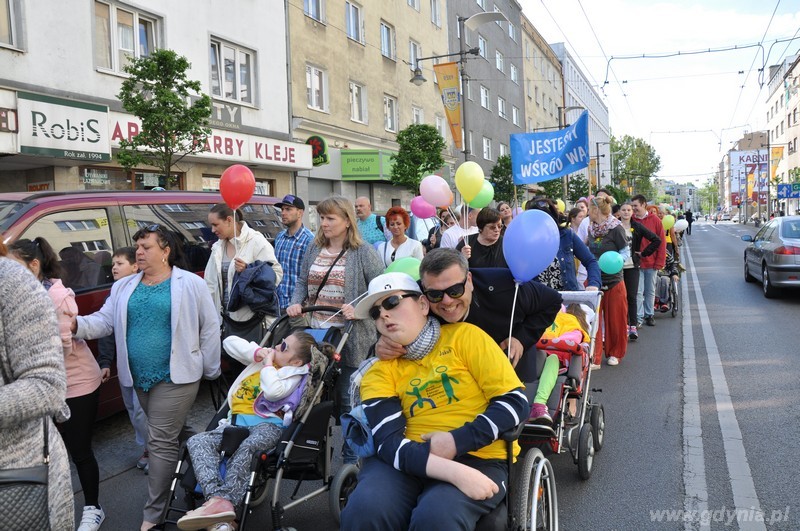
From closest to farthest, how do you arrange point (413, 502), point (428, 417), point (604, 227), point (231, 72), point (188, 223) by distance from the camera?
point (413, 502)
point (428, 417)
point (188, 223)
point (604, 227)
point (231, 72)

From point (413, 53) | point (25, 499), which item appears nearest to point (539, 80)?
point (413, 53)

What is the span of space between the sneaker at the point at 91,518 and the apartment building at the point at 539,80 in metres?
43.2

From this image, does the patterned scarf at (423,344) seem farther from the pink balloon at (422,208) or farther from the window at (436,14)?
the window at (436,14)

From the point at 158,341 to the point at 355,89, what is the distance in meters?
19.7

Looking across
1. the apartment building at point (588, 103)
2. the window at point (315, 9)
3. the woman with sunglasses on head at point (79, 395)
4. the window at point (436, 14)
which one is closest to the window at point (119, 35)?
the window at point (315, 9)

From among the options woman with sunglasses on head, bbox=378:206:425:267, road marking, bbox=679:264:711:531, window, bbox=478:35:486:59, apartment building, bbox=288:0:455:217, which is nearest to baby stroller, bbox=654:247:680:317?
road marking, bbox=679:264:711:531

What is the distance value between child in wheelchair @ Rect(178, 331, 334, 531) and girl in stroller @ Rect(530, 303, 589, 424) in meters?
1.31

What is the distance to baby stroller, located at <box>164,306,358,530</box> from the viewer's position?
11.3ft

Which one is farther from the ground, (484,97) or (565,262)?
(484,97)

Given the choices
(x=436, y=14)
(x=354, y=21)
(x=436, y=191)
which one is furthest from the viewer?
(x=436, y=14)

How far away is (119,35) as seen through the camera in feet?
44.6

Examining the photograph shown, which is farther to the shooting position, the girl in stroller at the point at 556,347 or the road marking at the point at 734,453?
the road marking at the point at 734,453

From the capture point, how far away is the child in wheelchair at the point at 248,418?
10.9ft

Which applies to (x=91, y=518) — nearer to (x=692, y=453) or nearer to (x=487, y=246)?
(x=487, y=246)
